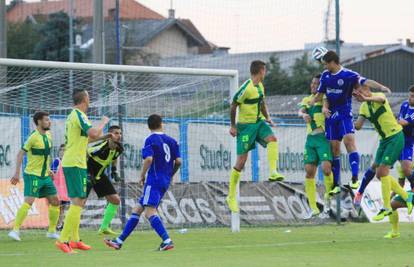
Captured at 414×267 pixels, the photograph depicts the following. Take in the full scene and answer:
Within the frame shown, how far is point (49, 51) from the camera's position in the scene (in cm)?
6638

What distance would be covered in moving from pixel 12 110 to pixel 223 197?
5.55 m

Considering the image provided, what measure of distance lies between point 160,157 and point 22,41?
56.1 m

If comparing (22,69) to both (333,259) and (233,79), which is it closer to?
(233,79)

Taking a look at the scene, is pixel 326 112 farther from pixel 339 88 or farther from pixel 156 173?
pixel 156 173

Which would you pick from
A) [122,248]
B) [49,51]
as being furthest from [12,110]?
[49,51]

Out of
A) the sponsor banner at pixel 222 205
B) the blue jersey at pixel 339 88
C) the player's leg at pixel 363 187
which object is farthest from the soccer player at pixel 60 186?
the player's leg at pixel 363 187

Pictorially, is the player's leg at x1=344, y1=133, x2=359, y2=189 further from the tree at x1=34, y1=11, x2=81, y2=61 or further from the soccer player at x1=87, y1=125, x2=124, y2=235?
the tree at x1=34, y1=11, x2=81, y2=61

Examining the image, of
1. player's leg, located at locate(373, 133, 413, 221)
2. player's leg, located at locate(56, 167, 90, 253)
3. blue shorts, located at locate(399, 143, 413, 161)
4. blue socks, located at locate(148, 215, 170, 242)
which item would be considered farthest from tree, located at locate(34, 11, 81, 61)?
blue socks, located at locate(148, 215, 170, 242)

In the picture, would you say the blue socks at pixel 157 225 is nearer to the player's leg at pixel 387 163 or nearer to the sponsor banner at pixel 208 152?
the player's leg at pixel 387 163

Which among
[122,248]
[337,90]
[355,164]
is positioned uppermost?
[337,90]

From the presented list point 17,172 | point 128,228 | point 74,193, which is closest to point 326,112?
point 128,228

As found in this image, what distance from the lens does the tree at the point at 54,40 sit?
66.1 m

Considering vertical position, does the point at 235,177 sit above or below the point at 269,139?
below

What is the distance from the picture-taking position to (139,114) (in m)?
22.9
